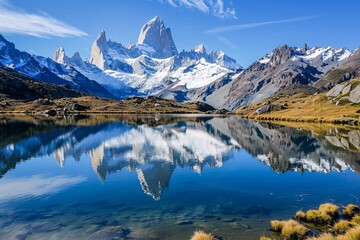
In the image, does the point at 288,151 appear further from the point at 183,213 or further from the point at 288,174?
the point at 183,213

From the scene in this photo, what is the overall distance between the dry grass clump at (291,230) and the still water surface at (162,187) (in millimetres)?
1051

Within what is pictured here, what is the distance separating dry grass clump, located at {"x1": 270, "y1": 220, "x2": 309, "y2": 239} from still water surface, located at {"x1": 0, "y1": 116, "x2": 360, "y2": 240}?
105 centimetres

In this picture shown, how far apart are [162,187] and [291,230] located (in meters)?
20.1

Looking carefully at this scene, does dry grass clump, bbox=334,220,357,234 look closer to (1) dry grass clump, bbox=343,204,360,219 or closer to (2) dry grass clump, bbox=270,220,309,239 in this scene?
(2) dry grass clump, bbox=270,220,309,239

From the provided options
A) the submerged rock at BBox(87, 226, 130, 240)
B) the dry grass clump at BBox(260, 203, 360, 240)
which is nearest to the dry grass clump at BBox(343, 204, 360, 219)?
the dry grass clump at BBox(260, 203, 360, 240)

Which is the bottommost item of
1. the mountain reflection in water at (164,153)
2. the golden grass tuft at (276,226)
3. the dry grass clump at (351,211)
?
the mountain reflection in water at (164,153)

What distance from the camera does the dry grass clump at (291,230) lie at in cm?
2534

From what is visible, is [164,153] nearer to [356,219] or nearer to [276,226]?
[276,226]

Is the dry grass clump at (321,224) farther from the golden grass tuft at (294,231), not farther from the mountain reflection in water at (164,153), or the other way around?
the mountain reflection in water at (164,153)

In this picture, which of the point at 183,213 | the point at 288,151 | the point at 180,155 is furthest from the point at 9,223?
the point at 288,151

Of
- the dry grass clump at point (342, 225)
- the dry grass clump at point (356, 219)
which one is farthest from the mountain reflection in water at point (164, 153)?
the dry grass clump at point (356, 219)

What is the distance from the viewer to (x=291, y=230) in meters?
25.5

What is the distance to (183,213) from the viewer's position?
105ft

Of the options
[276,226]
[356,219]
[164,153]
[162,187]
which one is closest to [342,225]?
[356,219]
